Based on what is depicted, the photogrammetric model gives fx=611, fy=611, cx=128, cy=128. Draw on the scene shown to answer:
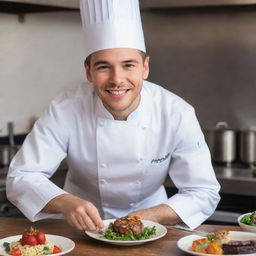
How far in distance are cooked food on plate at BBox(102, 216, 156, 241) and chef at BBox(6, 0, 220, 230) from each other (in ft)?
0.73

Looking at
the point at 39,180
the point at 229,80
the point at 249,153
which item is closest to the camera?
the point at 39,180

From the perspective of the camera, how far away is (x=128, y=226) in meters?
1.93

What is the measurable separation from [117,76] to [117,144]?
1.31 feet

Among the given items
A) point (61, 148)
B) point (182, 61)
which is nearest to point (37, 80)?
point (182, 61)

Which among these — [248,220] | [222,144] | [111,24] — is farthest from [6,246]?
[222,144]

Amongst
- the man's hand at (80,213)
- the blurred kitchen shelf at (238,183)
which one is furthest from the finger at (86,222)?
the blurred kitchen shelf at (238,183)

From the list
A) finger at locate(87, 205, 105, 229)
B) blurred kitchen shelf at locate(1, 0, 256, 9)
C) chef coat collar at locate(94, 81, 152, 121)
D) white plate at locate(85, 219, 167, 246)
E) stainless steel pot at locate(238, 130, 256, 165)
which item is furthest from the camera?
stainless steel pot at locate(238, 130, 256, 165)

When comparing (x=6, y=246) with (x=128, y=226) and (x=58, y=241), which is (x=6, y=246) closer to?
(x=58, y=241)

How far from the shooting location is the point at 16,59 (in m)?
3.89

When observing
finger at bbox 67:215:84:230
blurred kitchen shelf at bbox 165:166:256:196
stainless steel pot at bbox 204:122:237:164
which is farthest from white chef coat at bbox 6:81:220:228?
stainless steel pot at bbox 204:122:237:164

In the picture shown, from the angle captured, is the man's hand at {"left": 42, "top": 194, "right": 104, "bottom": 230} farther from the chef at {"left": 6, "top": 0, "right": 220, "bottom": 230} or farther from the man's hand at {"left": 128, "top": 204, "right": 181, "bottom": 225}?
the man's hand at {"left": 128, "top": 204, "right": 181, "bottom": 225}

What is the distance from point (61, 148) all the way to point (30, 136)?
13 centimetres

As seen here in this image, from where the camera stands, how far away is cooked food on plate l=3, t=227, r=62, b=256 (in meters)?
1.80

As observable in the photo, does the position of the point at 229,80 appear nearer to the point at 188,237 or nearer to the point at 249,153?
the point at 249,153
